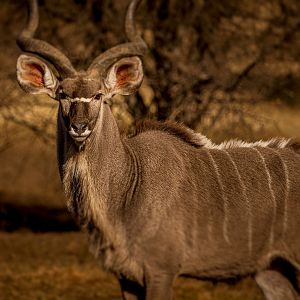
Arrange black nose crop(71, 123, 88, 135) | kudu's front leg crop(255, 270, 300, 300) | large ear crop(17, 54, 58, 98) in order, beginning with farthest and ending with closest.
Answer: kudu's front leg crop(255, 270, 300, 300) → large ear crop(17, 54, 58, 98) → black nose crop(71, 123, 88, 135)

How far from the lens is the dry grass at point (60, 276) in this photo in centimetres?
679

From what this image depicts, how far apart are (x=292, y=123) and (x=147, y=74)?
Answer: 252 centimetres

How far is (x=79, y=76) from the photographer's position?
14.7 feet

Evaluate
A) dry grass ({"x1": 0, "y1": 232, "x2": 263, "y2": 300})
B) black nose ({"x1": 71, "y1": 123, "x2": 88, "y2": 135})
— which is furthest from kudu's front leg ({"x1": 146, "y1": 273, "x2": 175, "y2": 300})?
dry grass ({"x1": 0, "y1": 232, "x2": 263, "y2": 300})

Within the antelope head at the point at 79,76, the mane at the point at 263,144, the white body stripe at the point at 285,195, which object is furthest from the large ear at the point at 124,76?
the white body stripe at the point at 285,195

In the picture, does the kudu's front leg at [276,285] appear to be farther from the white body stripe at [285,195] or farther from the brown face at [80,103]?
the brown face at [80,103]

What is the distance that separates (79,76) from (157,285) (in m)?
1.10

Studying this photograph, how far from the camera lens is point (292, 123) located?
8.97 m

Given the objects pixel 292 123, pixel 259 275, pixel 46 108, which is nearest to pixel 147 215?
pixel 259 275

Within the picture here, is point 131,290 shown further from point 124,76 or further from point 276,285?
point 124,76

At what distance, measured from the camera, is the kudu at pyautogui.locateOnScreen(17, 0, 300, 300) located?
4430 millimetres

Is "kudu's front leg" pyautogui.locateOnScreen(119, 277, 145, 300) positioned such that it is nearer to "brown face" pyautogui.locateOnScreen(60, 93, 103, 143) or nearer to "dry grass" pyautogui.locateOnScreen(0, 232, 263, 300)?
"brown face" pyautogui.locateOnScreen(60, 93, 103, 143)

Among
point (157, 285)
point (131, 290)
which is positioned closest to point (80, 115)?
point (157, 285)

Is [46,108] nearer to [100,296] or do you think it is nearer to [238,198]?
[100,296]
